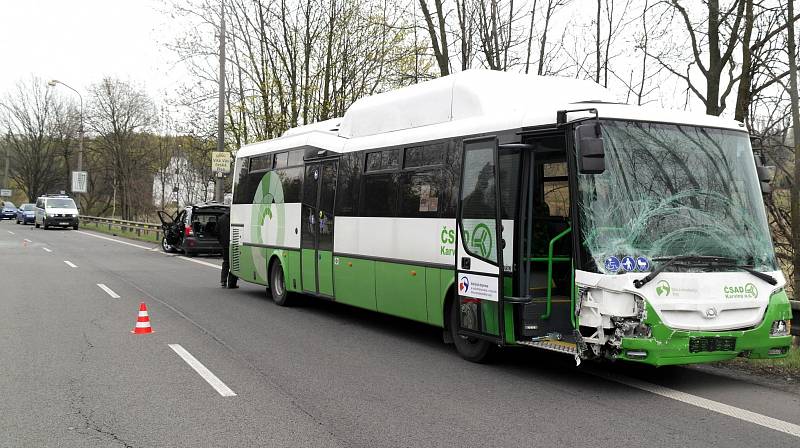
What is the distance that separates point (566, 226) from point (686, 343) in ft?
6.54

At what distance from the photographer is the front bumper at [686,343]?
654 centimetres

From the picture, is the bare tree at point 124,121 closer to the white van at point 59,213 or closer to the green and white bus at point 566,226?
the white van at point 59,213

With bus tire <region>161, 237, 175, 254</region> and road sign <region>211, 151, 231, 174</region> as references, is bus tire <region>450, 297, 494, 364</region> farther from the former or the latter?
bus tire <region>161, 237, 175, 254</region>

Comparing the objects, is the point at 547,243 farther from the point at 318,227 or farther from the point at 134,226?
the point at 134,226

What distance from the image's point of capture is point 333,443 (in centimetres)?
523

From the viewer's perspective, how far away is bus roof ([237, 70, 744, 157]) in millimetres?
7387

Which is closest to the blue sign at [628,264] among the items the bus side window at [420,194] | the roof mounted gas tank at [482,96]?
the roof mounted gas tank at [482,96]

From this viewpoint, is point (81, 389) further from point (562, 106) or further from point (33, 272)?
point (33, 272)

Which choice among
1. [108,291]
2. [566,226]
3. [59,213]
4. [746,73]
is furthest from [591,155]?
[59,213]

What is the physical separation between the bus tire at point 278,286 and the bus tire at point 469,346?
512 cm

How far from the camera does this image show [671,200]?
7000 millimetres

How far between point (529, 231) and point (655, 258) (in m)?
1.33

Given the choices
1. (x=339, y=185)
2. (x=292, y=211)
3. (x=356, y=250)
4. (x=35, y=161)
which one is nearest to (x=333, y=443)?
(x=356, y=250)

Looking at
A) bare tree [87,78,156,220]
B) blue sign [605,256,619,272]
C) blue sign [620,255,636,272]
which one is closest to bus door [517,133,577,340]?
blue sign [605,256,619,272]
